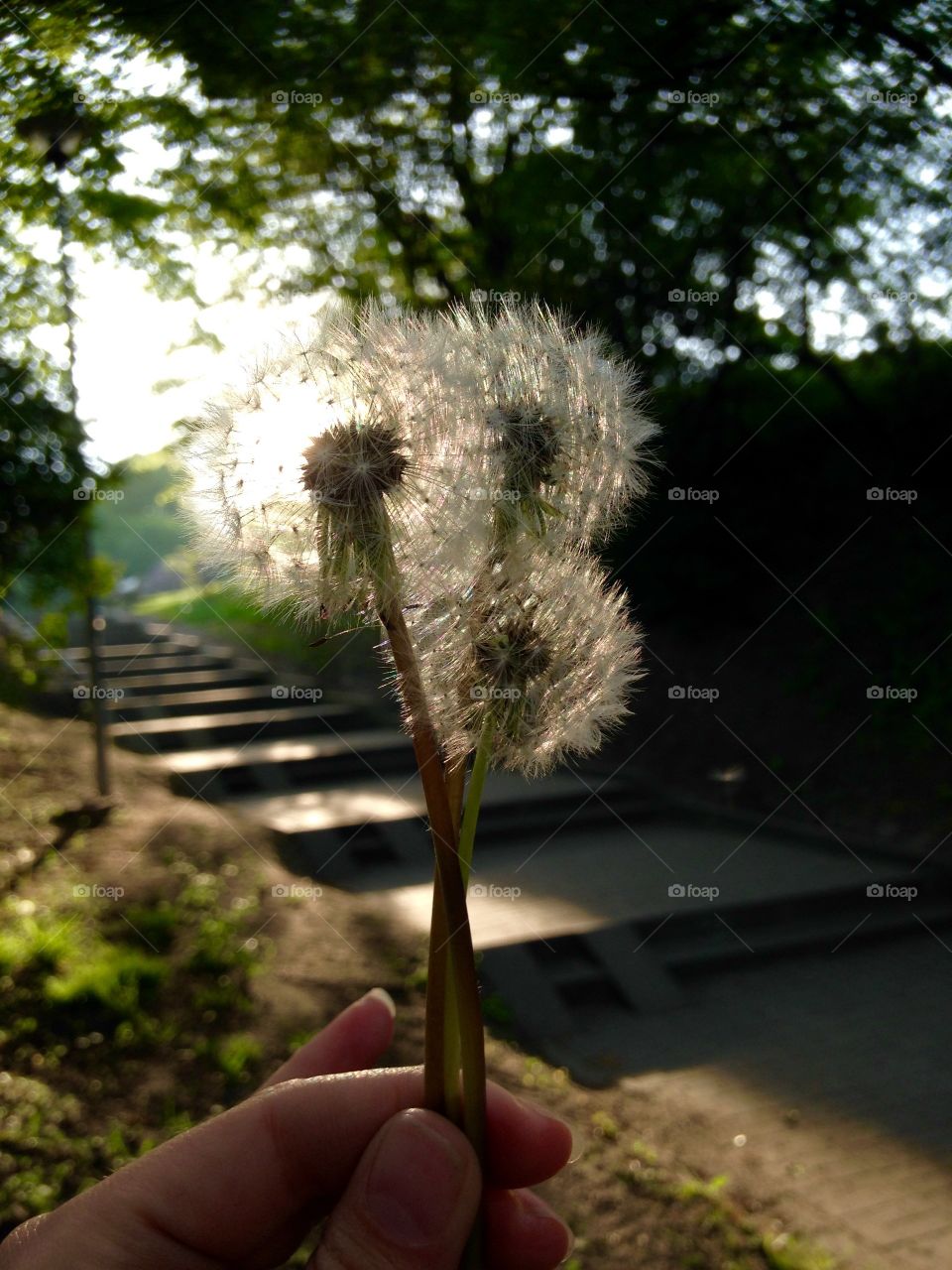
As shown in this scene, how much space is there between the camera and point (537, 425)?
0.44 m

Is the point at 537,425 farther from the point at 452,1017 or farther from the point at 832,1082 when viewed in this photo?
the point at 832,1082

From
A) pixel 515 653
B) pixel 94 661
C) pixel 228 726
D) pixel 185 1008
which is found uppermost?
pixel 515 653

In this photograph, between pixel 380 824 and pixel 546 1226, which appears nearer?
pixel 546 1226

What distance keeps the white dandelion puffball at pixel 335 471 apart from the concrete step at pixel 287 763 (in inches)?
50.9

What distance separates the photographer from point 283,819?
5.67 ft

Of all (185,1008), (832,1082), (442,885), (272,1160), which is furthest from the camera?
(185,1008)

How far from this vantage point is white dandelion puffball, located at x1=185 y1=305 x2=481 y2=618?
422mm

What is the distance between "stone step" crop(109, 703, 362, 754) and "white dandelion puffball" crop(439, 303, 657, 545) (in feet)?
4.68

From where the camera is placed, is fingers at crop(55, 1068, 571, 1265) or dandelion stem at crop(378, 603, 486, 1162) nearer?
dandelion stem at crop(378, 603, 486, 1162)

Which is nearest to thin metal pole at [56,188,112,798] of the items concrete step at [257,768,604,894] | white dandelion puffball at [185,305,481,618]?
concrete step at [257,768,604,894]

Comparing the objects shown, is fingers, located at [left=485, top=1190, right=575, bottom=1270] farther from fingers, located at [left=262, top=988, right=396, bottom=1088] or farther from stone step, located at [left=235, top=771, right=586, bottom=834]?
stone step, located at [left=235, top=771, right=586, bottom=834]

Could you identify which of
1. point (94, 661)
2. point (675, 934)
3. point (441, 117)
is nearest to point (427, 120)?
point (441, 117)

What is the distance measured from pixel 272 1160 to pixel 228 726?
4.61ft

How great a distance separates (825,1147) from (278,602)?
1148 millimetres
